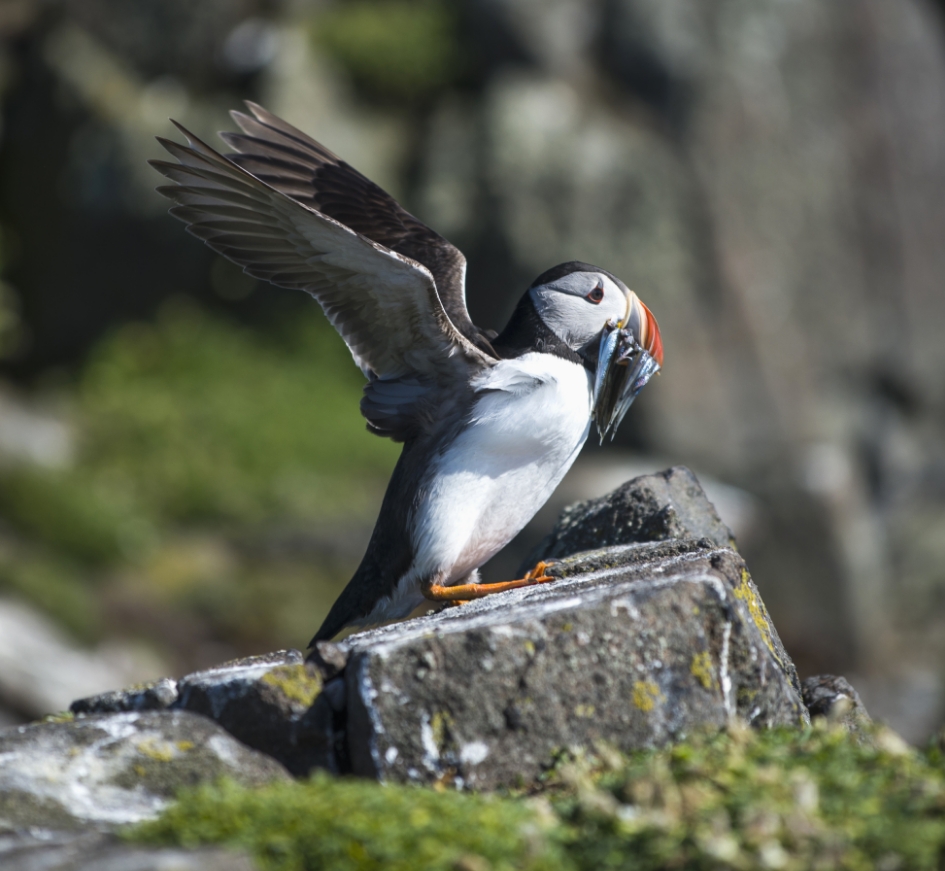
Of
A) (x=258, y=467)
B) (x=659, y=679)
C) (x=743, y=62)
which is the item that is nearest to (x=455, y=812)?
(x=659, y=679)

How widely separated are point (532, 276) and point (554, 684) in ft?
38.7

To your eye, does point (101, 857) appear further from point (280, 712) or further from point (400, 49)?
point (400, 49)

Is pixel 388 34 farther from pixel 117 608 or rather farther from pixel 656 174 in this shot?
pixel 117 608

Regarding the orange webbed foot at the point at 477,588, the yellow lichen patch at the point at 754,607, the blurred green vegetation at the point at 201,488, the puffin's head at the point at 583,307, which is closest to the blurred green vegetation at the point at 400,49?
the blurred green vegetation at the point at 201,488

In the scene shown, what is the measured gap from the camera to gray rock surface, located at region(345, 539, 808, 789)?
3539mm

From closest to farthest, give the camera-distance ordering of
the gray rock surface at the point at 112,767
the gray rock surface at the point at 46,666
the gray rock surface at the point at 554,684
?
the gray rock surface at the point at 112,767
the gray rock surface at the point at 554,684
the gray rock surface at the point at 46,666

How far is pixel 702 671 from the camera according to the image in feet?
11.9

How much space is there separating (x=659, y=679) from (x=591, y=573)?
115 centimetres

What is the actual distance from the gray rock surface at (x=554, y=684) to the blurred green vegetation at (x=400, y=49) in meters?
14.4

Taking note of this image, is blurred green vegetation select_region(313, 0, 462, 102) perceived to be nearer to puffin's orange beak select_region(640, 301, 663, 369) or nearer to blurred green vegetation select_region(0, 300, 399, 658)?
blurred green vegetation select_region(0, 300, 399, 658)

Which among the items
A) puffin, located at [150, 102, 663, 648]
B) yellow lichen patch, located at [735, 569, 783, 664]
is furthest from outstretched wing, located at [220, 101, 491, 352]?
yellow lichen patch, located at [735, 569, 783, 664]

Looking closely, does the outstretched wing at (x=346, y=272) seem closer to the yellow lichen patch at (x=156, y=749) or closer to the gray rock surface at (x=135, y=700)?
the gray rock surface at (x=135, y=700)

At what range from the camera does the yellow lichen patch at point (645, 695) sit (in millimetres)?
3592

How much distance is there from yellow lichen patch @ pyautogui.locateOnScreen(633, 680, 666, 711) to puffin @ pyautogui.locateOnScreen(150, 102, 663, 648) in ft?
4.59
